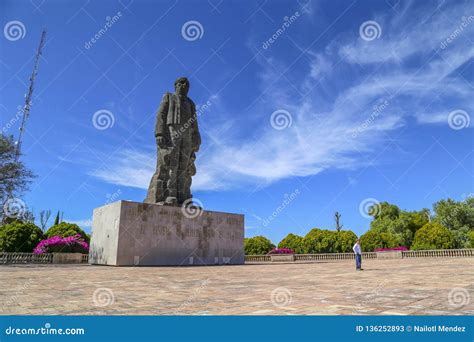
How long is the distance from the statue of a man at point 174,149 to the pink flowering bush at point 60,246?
8845 millimetres

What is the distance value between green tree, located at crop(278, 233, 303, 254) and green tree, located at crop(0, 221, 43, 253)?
25.0 meters

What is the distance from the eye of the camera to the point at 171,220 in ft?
57.5

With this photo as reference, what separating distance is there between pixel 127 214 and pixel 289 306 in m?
12.7

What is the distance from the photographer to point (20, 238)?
2588cm

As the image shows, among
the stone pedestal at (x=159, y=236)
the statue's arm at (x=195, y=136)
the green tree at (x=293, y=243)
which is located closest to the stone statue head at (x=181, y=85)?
the statue's arm at (x=195, y=136)

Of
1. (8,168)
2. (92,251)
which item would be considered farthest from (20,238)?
(92,251)

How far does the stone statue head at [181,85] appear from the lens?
64.1ft

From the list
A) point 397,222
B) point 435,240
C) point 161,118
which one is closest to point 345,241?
point 435,240

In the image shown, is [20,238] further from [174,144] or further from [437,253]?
[437,253]

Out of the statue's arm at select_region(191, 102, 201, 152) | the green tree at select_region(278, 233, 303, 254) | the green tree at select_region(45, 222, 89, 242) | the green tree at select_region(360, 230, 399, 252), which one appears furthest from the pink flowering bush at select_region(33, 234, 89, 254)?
the green tree at select_region(360, 230, 399, 252)

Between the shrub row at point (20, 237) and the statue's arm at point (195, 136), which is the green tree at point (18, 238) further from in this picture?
the statue's arm at point (195, 136)

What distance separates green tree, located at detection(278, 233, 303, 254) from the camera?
38.8 m

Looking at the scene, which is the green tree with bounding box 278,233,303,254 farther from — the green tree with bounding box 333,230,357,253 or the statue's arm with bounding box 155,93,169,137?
the statue's arm with bounding box 155,93,169,137

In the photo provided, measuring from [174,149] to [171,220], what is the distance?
395cm
